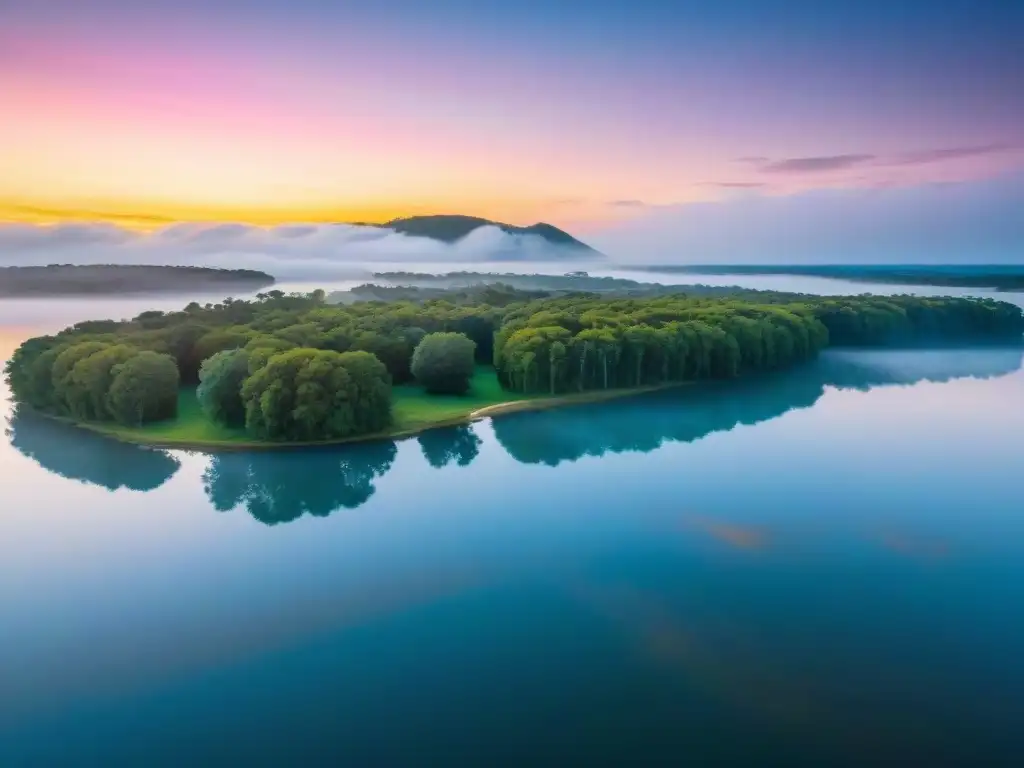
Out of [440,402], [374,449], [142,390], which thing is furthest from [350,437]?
[142,390]

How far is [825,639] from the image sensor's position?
12562 millimetres

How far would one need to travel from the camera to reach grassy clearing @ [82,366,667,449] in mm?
26031

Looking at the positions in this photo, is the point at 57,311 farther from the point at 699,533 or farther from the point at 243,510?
the point at 699,533

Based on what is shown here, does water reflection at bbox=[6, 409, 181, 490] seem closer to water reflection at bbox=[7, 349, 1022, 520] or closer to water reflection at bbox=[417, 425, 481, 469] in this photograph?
water reflection at bbox=[7, 349, 1022, 520]

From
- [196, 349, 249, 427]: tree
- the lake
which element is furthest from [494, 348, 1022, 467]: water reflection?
[196, 349, 249, 427]: tree

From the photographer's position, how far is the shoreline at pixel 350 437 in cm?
2544

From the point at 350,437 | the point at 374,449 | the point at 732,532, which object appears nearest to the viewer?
the point at 732,532

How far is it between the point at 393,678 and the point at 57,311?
62193 mm

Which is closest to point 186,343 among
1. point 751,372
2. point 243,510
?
point 243,510

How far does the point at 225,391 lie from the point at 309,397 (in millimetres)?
3676

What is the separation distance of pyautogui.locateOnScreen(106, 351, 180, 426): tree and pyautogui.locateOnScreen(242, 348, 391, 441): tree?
4171 millimetres

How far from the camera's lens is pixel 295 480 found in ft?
74.2

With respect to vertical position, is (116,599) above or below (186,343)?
below

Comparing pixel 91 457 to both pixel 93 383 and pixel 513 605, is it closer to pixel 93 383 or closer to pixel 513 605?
pixel 93 383
